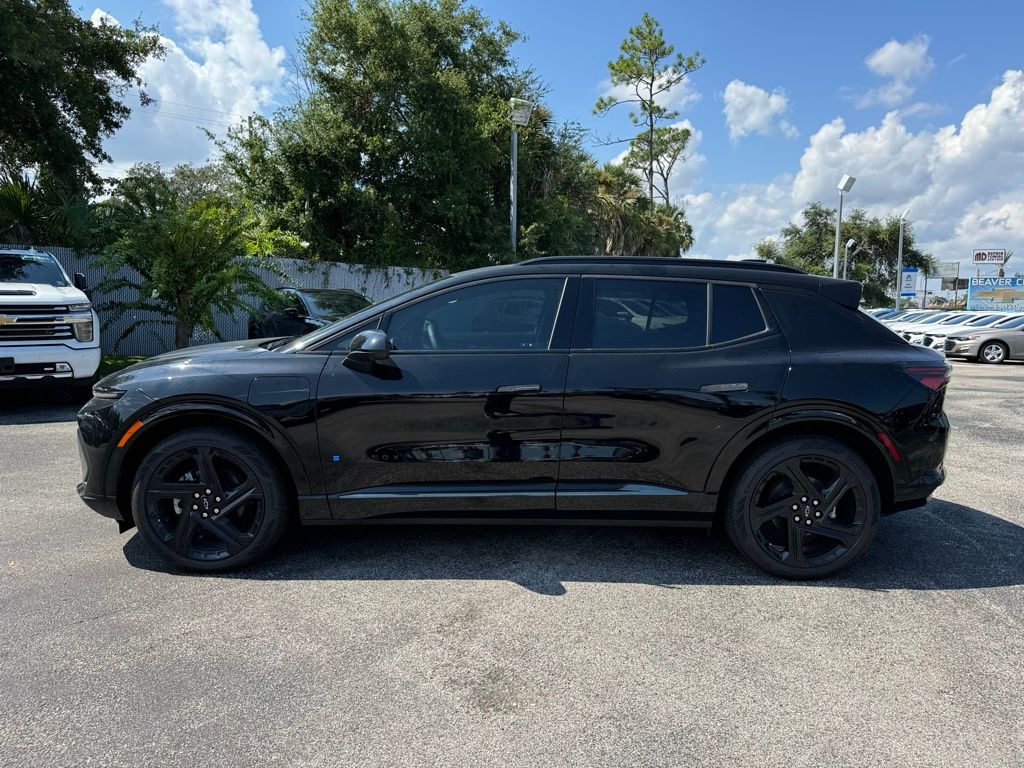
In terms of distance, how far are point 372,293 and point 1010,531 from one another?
56.7 feet

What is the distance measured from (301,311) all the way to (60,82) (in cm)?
1080

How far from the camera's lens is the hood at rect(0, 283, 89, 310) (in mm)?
7691

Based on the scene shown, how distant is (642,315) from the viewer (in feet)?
12.0

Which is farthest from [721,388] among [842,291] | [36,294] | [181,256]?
[181,256]

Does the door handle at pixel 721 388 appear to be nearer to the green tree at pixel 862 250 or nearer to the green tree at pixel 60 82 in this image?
the green tree at pixel 60 82

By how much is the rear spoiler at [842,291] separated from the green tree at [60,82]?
16729 mm

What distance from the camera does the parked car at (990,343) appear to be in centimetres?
1802

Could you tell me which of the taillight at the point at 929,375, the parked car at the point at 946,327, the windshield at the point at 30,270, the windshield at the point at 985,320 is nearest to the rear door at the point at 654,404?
the taillight at the point at 929,375

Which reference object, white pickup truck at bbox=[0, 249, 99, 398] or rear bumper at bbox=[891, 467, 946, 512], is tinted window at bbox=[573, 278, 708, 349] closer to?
rear bumper at bbox=[891, 467, 946, 512]

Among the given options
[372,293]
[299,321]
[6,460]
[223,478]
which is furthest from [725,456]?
[372,293]

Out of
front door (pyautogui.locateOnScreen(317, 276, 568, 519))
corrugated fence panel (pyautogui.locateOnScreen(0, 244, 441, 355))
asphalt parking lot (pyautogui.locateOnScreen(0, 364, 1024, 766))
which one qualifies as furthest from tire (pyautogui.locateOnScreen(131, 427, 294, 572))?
corrugated fence panel (pyautogui.locateOnScreen(0, 244, 441, 355))

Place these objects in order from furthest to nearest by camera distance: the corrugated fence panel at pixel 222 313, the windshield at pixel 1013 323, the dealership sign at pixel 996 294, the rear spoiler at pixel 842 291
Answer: the dealership sign at pixel 996 294 < the windshield at pixel 1013 323 < the corrugated fence panel at pixel 222 313 < the rear spoiler at pixel 842 291

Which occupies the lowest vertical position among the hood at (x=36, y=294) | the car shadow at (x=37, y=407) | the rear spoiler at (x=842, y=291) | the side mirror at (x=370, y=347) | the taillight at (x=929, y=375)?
the car shadow at (x=37, y=407)

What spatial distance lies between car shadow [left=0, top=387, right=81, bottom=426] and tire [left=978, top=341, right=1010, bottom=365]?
2081cm
